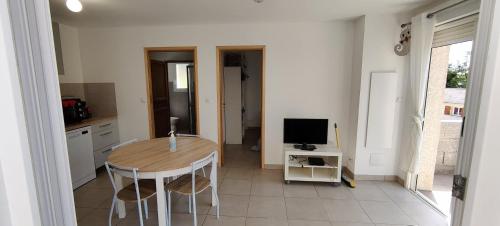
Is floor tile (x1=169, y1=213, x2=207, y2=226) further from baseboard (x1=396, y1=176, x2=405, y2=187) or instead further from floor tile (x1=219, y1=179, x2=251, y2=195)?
baseboard (x1=396, y1=176, x2=405, y2=187)

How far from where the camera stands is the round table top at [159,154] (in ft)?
6.21

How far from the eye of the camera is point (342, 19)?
3.16 metres

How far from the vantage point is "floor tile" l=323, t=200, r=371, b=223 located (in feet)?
7.71

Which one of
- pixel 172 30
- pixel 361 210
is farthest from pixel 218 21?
pixel 361 210

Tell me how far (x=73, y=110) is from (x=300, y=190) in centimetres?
343

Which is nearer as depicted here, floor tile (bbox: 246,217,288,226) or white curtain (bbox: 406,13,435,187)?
floor tile (bbox: 246,217,288,226)

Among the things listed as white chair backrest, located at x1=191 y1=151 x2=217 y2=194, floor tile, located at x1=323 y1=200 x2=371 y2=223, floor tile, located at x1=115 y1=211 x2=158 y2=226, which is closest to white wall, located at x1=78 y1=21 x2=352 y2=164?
floor tile, located at x1=323 y1=200 x2=371 y2=223

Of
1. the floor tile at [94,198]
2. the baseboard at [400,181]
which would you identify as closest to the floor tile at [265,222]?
the floor tile at [94,198]

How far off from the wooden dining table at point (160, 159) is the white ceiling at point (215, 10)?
1647 mm

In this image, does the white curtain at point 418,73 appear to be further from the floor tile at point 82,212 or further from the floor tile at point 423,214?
the floor tile at point 82,212

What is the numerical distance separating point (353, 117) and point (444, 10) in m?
1.59

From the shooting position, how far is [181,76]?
6.31 m

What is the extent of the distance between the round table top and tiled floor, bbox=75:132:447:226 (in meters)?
0.75

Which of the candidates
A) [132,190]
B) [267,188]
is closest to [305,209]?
[267,188]
